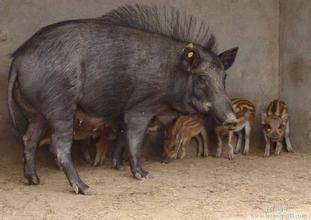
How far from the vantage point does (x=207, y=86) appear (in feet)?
17.7

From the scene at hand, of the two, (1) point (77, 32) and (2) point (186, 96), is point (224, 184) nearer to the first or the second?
(2) point (186, 96)

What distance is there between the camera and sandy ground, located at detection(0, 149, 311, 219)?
4.22m

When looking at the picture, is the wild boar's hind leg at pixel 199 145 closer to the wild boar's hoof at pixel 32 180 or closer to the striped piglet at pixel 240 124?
the striped piglet at pixel 240 124

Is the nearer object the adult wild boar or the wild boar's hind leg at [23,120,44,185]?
the adult wild boar

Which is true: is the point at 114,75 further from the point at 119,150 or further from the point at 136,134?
the point at 119,150

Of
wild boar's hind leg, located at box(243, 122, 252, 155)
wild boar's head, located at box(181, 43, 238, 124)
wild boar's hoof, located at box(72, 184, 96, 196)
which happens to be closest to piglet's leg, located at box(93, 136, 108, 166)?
wild boar's head, located at box(181, 43, 238, 124)

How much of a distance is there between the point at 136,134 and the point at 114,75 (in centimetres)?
62

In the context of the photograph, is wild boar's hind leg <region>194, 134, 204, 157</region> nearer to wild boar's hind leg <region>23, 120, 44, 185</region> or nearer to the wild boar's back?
the wild boar's back

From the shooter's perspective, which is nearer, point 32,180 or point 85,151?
point 32,180

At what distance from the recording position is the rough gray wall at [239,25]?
6098 millimetres

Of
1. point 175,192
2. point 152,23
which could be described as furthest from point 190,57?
point 175,192

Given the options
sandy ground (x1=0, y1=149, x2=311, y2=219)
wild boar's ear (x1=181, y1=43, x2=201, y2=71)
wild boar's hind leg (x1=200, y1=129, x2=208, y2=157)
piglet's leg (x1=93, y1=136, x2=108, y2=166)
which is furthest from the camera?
wild boar's hind leg (x1=200, y1=129, x2=208, y2=157)

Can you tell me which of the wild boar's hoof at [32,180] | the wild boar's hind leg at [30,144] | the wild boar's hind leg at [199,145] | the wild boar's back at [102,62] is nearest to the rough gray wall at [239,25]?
the wild boar's hind leg at [199,145]

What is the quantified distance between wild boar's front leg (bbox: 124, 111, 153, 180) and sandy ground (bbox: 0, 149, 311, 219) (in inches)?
4.2
